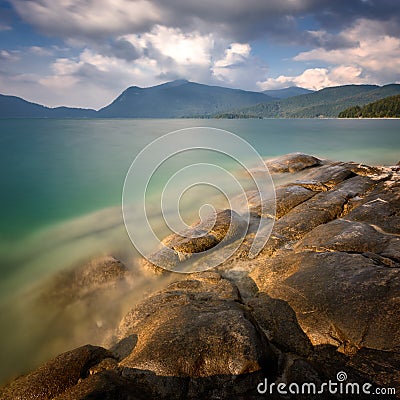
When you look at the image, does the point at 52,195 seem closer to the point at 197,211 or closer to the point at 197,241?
the point at 197,211

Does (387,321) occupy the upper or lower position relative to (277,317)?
upper

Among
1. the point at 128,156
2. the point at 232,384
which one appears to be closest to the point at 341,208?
the point at 232,384

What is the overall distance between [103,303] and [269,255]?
5.84m

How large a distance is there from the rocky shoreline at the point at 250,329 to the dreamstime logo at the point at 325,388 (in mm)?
58

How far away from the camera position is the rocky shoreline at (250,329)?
14.4 feet

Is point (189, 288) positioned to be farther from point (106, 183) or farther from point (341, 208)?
point (106, 183)

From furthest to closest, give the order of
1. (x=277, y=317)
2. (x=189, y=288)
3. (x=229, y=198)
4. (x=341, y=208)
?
(x=229, y=198) → (x=341, y=208) → (x=189, y=288) → (x=277, y=317)

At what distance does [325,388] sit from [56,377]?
4585mm

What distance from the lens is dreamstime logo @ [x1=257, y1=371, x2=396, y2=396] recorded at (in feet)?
13.4

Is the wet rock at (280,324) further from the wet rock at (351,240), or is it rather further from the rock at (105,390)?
the wet rock at (351,240)

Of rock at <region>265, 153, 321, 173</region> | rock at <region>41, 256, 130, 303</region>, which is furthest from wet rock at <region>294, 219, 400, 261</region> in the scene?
rock at <region>265, 153, 321, 173</region>

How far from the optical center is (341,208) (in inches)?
503

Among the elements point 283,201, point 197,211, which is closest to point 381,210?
point 283,201

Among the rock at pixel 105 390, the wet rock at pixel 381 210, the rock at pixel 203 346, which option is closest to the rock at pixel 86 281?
the rock at pixel 203 346
